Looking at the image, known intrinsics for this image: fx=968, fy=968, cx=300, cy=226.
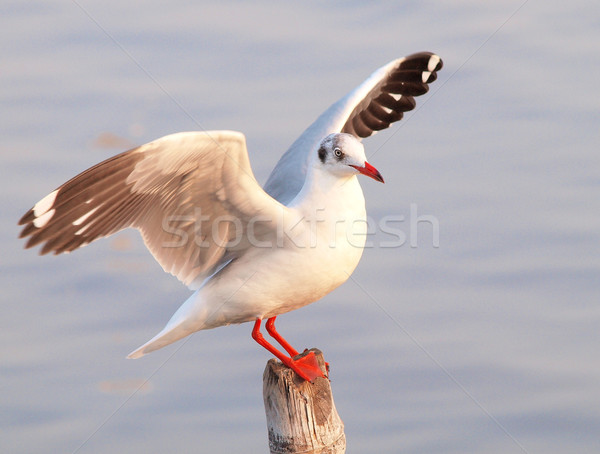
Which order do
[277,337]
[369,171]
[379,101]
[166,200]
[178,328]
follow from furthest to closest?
[379,101]
[277,337]
[178,328]
[166,200]
[369,171]

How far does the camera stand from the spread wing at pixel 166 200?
478cm

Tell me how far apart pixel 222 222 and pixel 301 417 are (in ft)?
3.75

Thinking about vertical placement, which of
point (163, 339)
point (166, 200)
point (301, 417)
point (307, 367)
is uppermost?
point (166, 200)

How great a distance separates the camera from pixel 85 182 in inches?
193

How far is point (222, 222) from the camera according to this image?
17.3 feet

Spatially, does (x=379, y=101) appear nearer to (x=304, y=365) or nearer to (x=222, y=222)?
(x=222, y=222)

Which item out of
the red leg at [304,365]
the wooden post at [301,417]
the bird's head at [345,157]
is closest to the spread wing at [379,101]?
the bird's head at [345,157]

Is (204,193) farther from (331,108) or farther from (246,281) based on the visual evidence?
(331,108)

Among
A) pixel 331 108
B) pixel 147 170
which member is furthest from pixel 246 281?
pixel 331 108

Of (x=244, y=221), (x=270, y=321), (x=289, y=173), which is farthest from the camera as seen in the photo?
(x=289, y=173)

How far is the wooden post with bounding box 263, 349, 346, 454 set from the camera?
4.88 m

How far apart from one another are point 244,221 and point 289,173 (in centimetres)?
104

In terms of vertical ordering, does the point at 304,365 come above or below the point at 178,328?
below

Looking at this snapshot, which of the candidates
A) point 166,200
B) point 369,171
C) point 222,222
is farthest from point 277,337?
point 369,171
